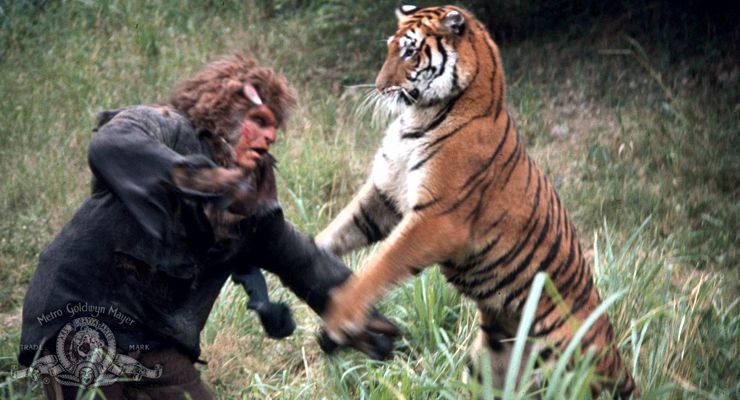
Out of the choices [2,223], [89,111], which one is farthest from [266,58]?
[2,223]

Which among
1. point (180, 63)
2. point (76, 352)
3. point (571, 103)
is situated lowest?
point (571, 103)

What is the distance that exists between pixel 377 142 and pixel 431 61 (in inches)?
121

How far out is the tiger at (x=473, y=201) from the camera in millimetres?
3506

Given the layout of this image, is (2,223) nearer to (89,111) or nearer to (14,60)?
(89,111)

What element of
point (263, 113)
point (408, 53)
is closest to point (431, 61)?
point (408, 53)

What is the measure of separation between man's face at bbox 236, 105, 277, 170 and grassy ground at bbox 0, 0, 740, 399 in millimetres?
929

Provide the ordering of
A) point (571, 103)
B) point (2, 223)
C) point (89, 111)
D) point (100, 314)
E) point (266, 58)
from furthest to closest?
1. point (266, 58)
2. point (571, 103)
3. point (89, 111)
4. point (2, 223)
5. point (100, 314)

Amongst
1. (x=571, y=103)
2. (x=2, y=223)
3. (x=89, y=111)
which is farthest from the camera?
(x=571, y=103)

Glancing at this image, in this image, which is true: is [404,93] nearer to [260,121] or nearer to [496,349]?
[260,121]

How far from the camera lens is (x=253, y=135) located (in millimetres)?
3041

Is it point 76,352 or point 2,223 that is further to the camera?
point 2,223

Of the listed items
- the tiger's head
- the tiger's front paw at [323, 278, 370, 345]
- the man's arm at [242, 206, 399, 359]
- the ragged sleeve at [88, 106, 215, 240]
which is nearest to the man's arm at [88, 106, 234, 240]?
the ragged sleeve at [88, 106, 215, 240]

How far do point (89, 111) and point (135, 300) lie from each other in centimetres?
401

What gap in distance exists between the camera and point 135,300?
301 cm
